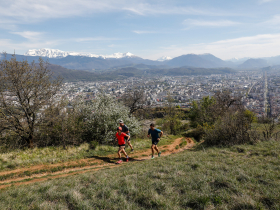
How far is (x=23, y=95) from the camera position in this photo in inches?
455

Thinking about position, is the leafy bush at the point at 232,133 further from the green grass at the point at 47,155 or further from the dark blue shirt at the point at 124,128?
the dark blue shirt at the point at 124,128

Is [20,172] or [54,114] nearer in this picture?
[20,172]

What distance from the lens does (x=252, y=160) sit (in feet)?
22.2

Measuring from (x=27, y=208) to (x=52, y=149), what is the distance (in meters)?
8.68

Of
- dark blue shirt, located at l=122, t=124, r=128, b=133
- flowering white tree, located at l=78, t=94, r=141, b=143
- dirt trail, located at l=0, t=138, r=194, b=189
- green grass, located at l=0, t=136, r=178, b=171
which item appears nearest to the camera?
dirt trail, located at l=0, t=138, r=194, b=189

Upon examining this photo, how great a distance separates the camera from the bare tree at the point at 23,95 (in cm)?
1100

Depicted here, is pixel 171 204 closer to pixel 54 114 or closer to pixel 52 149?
pixel 52 149

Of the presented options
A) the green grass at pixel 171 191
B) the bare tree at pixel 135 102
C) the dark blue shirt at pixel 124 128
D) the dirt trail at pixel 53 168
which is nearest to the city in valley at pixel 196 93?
the bare tree at pixel 135 102

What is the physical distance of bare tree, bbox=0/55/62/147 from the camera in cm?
1100

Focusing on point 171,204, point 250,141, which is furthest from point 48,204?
point 250,141

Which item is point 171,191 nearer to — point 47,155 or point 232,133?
point 232,133

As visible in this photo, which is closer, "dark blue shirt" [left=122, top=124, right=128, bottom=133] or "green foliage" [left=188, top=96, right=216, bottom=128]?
"dark blue shirt" [left=122, top=124, right=128, bottom=133]

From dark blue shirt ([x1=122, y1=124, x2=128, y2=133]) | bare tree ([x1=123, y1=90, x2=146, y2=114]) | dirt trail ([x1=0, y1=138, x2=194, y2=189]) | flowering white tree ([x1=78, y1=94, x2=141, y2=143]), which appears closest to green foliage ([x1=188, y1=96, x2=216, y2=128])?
bare tree ([x1=123, y1=90, x2=146, y2=114])

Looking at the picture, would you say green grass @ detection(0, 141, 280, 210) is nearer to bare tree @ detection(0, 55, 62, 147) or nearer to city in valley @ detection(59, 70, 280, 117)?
bare tree @ detection(0, 55, 62, 147)
